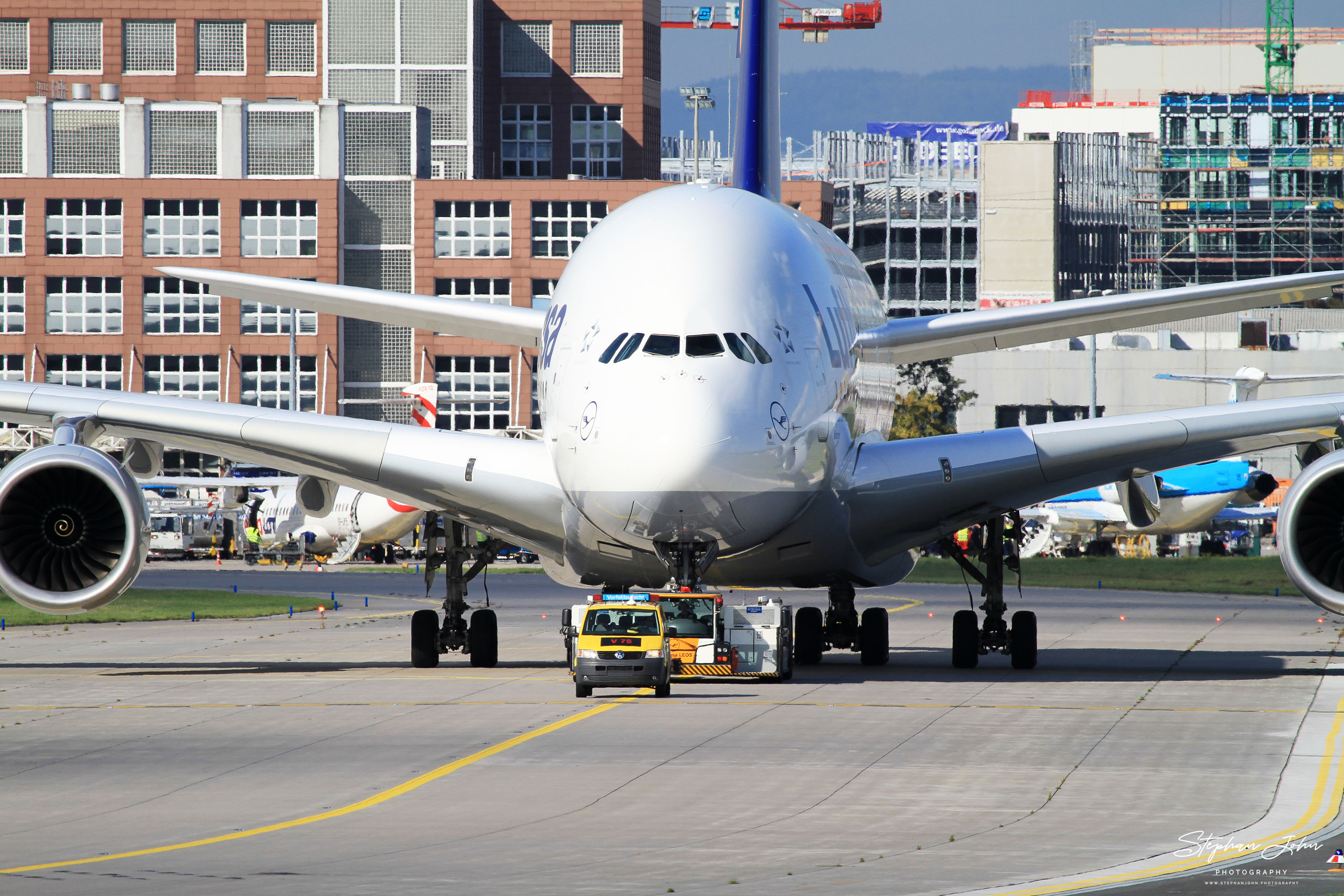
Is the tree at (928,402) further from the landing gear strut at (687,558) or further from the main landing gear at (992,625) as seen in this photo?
the landing gear strut at (687,558)

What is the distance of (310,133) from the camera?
321 ft

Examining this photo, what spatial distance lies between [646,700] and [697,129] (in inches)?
2967

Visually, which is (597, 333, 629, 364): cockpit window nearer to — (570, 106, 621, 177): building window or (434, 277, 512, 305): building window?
→ (434, 277, 512, 305): building window

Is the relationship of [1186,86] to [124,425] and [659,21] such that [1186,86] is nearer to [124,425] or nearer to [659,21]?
[659,21]

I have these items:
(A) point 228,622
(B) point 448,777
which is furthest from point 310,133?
(B) point 448,777

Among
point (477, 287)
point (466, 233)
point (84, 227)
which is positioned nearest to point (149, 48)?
point (84, 227)

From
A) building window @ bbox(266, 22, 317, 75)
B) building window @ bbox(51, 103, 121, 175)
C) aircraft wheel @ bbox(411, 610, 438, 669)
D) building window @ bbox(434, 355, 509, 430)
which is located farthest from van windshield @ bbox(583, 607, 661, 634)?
building window @ bbox(266, 22, 317, 75)

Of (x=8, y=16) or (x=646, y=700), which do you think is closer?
(x=646, y=700)

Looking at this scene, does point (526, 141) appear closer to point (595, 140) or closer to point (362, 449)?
point (595, 140)

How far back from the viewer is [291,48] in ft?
362

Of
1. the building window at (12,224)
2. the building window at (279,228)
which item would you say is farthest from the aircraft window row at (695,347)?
the building window at (12,224)

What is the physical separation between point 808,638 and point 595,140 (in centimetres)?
9355

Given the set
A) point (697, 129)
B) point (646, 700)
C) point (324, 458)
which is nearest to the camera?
point (646, 700)

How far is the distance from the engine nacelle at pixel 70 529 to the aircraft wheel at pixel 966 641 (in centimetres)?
1014
